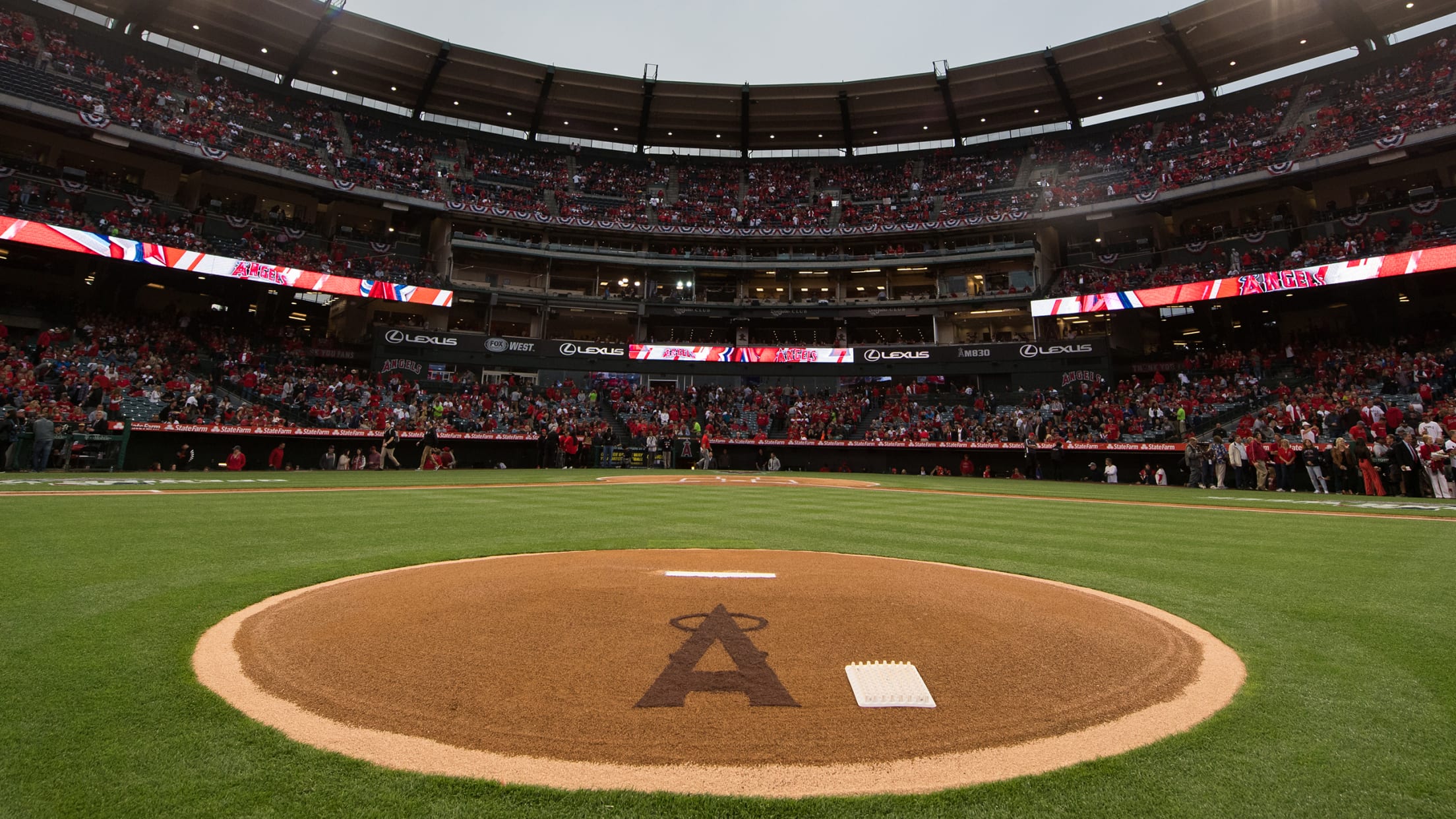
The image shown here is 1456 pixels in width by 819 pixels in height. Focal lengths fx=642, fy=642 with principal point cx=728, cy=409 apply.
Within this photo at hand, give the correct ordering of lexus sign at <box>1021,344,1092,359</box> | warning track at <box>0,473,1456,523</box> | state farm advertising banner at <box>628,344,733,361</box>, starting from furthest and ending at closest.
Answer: state farm advertising banner at <box>628,344,733,361</box>
lexus sign at <box>1021,344,1092,359</box>
warning track at <box>0,473,1456,523</box>

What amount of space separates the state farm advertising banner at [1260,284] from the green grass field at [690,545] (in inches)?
888

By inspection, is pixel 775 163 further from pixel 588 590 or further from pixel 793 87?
pixel 588 590

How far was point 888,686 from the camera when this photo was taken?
2951mm

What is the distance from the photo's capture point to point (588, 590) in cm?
485

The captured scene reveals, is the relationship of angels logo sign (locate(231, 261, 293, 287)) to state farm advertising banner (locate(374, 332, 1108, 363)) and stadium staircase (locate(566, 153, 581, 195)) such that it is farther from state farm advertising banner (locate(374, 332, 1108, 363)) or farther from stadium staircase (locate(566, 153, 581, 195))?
stadium staircase (locate(566, 153, 581, 195))

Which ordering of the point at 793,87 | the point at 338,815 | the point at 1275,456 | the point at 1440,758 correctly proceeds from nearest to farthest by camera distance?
1. the point at 338,815
2. the point at 1440,758
3. the point at 1275,456
4. the point at 793,87

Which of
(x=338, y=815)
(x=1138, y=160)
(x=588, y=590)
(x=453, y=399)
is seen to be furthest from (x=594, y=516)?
(x=1138, y=160)

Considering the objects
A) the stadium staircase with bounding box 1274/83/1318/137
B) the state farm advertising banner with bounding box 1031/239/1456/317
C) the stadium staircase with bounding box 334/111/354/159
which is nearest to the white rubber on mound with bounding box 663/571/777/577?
the state farm advertising banner with bounding box 1031/239/1456/317

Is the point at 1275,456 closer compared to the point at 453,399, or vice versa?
the point at 1275,456

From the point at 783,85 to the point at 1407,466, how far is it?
38862mm

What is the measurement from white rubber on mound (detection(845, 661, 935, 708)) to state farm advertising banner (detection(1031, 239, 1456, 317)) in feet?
115

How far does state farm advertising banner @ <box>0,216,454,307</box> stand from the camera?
25.2 m

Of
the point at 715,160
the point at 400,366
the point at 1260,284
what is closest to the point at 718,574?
the point at 1260,284

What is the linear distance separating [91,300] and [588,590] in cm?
3917
